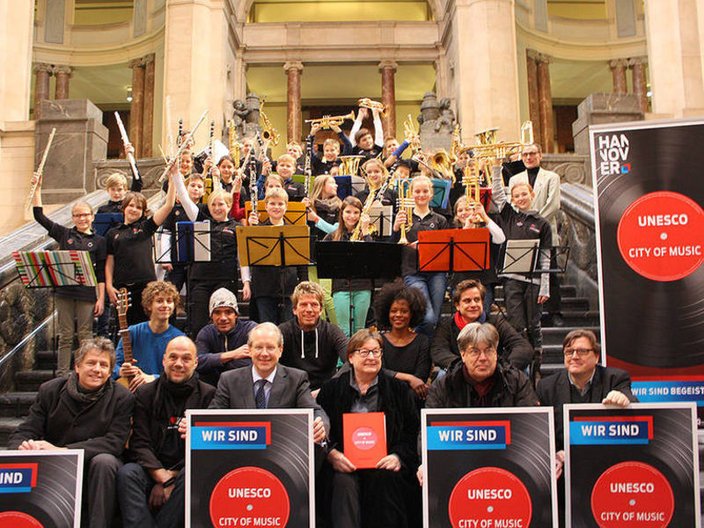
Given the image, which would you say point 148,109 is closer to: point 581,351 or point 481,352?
point 481,352

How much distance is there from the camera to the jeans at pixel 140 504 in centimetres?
458

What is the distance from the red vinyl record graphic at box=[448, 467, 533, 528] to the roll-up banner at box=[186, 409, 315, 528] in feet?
2.67

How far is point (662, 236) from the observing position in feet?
15.4

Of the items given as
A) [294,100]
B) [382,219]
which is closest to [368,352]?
[382,219]

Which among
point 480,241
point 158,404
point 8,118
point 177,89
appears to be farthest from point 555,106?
point 158,404

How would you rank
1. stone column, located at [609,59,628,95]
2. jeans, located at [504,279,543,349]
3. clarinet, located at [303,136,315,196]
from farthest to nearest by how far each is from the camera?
stone column, located at [609,59,628,95] → clarinet, located at [303,136,315,196] → jeans, located at [504,279,543,349]

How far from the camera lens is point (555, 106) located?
3059 cm

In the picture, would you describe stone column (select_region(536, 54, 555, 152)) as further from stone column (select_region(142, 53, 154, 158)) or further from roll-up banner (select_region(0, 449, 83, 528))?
roll-up banner (select_region(0, 449, 83, 528))

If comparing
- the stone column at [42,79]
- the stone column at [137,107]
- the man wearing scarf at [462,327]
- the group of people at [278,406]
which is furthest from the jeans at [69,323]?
the stone column at [42,79]

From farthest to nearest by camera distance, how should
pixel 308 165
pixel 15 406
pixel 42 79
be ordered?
pixel 42 79 < pixel 308 165 < pixel 15 406

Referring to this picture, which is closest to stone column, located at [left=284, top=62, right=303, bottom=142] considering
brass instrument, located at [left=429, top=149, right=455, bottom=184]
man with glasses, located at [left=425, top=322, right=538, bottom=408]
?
brass instrument, located at [left=429, top=149, right=455, bottom=184]

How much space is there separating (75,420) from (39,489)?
0.79 meters

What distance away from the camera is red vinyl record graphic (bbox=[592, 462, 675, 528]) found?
4.11 m

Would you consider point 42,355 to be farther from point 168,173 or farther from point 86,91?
point 86,91
